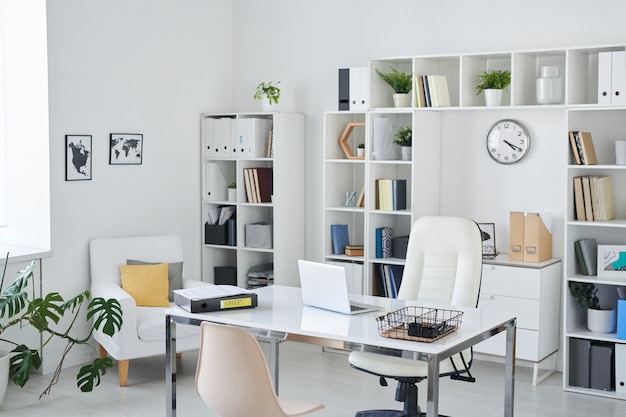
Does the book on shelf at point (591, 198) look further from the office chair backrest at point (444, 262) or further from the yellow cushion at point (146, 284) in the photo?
the yellow cushion at point (146, 284)

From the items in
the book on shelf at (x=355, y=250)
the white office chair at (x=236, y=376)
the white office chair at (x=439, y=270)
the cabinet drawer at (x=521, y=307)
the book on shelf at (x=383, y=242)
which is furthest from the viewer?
the book on shelf at (x=355, y=250)

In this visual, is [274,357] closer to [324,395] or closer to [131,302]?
[324,395]

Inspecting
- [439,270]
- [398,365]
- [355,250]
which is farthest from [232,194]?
[398,365]

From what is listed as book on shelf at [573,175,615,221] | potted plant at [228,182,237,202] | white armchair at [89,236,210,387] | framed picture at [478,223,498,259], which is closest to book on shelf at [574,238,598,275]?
book on shelf at [573,175,615,221]

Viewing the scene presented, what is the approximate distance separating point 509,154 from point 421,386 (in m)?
1.71

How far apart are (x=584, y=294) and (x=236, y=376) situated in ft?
9.36

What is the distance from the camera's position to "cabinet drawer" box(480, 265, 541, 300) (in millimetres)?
5410

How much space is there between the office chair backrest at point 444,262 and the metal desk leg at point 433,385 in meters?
1.01

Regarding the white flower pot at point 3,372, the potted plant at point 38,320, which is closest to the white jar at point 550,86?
the potted plant at point 38,320

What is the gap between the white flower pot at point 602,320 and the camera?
208 inches

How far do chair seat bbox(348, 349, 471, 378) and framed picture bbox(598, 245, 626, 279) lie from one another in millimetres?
1617

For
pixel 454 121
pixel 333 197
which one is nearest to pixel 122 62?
pixel 333 197

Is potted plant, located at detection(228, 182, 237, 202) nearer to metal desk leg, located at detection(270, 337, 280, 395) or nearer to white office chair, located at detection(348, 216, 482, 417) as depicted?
metal desk leg, located at detection(270, 337, 280, 395)

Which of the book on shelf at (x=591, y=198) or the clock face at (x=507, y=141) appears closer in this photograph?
the book on shelf at (x=591, y=198)
